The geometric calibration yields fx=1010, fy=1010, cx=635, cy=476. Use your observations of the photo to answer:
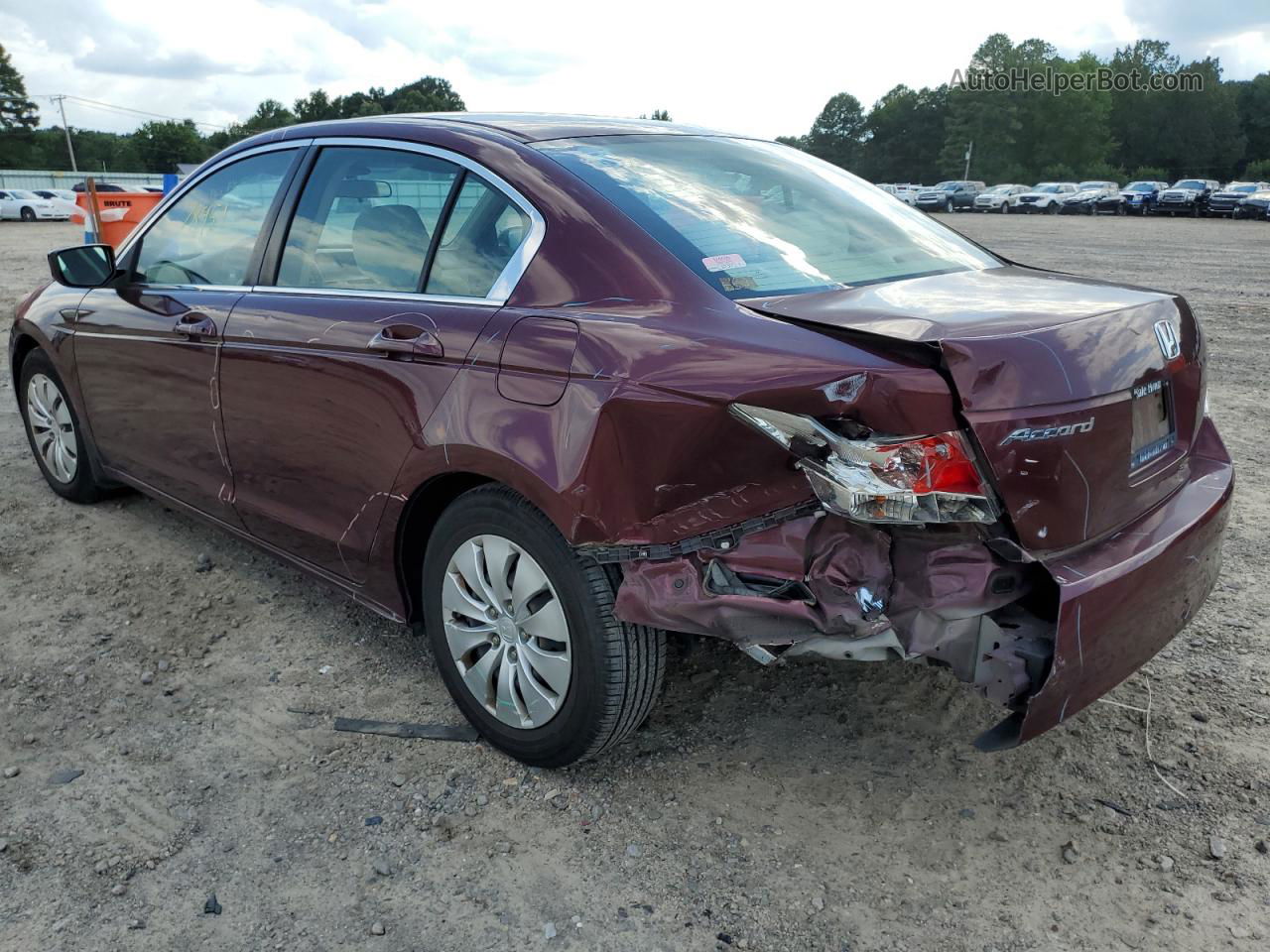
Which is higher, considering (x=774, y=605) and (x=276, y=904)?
(x=774, y=605)

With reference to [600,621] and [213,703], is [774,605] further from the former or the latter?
[213,703]

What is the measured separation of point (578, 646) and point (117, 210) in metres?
14.4

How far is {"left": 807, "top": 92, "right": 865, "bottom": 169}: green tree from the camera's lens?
4811 inches

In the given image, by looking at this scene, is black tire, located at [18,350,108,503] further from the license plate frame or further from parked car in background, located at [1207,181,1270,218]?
parked car in background, located at [1207,181,1270,218]

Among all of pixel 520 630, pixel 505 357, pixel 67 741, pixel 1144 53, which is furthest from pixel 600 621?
pixel 1144 53

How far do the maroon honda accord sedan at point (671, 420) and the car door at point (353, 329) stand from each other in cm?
1

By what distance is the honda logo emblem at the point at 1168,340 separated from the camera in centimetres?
249

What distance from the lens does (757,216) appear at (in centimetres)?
282

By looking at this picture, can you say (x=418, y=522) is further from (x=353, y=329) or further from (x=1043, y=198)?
(x=1043, y=198)

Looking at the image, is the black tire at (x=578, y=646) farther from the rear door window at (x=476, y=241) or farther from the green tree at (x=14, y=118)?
the green tree at (x=14, y=118)

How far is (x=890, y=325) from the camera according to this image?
218 cm

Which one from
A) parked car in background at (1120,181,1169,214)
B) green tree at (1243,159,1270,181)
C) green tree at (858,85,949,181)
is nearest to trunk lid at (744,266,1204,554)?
parked car in background at (1120,181,1169,214)

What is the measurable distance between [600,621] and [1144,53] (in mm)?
122609

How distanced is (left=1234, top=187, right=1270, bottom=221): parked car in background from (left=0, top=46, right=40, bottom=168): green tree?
91.6 meters
